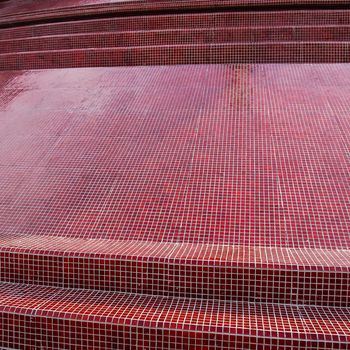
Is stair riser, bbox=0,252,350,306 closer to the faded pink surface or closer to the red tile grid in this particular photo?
the faded pink surface

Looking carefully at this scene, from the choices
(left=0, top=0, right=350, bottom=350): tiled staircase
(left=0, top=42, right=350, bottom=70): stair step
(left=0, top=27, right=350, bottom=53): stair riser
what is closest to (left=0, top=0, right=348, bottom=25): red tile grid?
(left=0, top=0, right=350, bottom=350): tiled staircase

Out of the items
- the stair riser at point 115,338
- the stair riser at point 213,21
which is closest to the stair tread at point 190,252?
the stair riser at point 115,338

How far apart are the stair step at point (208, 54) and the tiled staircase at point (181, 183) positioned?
2cm

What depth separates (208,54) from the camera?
543 cm

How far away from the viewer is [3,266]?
273cm

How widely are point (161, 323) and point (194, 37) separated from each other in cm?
483

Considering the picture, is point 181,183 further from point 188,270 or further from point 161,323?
point 161,323

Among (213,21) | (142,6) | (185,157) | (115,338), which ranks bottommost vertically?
(115,338)

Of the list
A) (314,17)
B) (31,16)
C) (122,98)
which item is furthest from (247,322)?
(31,16)

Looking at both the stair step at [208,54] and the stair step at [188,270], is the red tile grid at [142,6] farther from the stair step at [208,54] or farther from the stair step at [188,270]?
the stair step at [188,270]

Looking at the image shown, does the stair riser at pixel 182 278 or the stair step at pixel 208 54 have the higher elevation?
the stair step at pixel 208 54

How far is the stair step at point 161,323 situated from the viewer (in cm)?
203

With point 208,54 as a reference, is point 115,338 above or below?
below

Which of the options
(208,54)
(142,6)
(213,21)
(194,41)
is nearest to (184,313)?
(208,54)
